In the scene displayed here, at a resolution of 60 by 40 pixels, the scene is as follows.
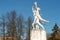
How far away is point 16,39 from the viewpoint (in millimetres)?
45312

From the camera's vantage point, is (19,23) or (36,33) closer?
(36,33)

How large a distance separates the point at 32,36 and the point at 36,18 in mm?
2337

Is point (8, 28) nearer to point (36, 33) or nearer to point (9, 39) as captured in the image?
point (9, 39)

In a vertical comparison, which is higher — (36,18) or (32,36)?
(36,18)

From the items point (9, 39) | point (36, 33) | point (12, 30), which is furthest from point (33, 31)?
point (9, 39)

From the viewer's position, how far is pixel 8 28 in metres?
43.4

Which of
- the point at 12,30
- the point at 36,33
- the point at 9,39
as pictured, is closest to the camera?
the point at 36,33

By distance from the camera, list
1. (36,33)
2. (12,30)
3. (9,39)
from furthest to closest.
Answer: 1. (9,39)
2. (12,30)
3. (36,33)

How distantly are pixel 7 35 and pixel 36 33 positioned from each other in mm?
20804

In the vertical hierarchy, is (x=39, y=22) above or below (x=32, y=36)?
above

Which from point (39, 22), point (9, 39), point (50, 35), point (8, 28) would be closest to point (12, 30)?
point (8, 28)

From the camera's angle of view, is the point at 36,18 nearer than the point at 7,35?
Yes

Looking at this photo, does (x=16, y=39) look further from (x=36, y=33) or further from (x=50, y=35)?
(x=36, y=33)

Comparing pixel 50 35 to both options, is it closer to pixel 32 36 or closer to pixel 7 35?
pixel 7 35
